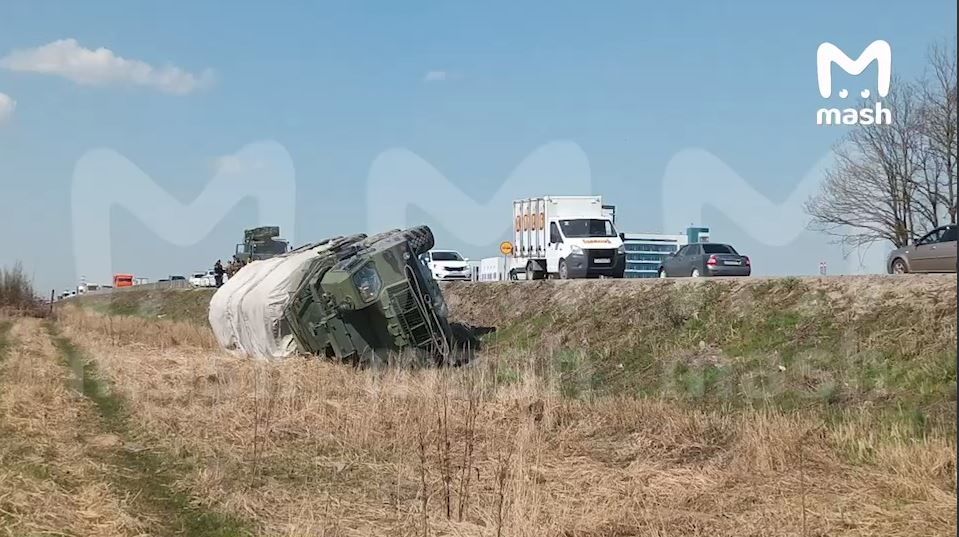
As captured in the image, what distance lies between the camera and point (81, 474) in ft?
27.9

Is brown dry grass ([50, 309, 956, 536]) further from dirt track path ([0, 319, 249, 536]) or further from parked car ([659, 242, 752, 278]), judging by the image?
parked car ([659, 242, 752, 278])

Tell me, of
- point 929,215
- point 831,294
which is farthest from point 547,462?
point 929,215

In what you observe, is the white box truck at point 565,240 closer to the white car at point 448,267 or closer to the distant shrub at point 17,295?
the white car at point 448,267

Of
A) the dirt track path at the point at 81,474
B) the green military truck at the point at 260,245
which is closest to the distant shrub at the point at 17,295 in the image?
the green military truck at the point at 260,245

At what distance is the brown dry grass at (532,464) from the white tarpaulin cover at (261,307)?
4.25 meters

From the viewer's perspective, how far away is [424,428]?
412 inches

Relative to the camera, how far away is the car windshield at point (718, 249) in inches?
1120

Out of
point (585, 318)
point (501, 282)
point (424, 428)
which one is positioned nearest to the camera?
point (424, 428)

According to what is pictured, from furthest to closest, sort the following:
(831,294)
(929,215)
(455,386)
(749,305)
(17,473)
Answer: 1. (929,215)
2. (749,305)
3. (831,294)
4. (455,386)
5. (17,473)

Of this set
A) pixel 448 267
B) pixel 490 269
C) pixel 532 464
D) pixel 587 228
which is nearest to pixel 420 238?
pixel 587 228

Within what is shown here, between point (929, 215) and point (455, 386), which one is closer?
point (455, 386)

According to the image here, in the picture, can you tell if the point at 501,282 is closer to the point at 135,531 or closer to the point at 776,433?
the point at 776,433

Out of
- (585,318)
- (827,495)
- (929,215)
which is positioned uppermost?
(929,215)

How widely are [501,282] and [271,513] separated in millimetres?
22691
